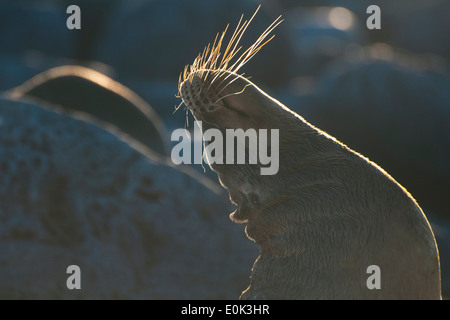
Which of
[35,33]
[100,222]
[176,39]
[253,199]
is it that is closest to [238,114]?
[253,199]

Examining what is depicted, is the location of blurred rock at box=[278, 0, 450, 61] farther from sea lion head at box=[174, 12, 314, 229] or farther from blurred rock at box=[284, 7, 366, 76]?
sea lion head at box=[174, 12, 314, 229]

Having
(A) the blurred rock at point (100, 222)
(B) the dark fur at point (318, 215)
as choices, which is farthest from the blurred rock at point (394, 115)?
(B) the dark fur at point (318, 215)

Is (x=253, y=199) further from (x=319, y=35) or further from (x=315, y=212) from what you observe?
(x=319, y=35)

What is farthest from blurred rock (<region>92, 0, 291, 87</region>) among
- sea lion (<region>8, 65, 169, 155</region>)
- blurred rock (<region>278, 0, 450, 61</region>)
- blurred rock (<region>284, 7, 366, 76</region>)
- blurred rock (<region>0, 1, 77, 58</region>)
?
sea lion (<region>8, 65, 169, 155</region>)

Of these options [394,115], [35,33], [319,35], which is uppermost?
[319,35]

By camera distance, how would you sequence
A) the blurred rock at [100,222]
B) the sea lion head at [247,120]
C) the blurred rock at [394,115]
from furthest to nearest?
the blurred rock at [394,115] < the blurred rock at [100,222] < the sea lion head at [247,120]

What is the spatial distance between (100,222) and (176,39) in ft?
18.6

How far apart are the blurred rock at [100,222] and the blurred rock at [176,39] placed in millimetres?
5088

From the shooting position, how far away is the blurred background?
15.3ft

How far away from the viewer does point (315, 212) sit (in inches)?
79.7

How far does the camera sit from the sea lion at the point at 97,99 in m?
4.73

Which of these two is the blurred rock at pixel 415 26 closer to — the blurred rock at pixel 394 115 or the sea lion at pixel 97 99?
the blurred rock at pixel 394 115

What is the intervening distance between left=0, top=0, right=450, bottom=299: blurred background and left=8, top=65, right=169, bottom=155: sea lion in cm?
1

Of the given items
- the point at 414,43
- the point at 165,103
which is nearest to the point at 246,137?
the point at 165,103
